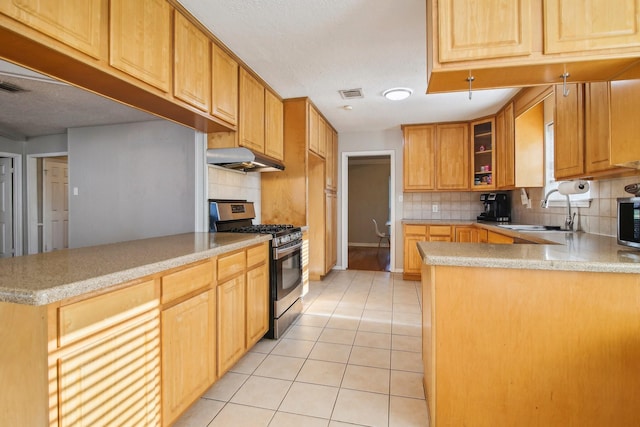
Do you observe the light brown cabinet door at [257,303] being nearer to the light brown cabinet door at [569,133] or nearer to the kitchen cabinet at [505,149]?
the light brown cabinet door at [569,133]

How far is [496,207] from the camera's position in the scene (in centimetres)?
429

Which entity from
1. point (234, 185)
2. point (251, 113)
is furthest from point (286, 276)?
point (251, 113)

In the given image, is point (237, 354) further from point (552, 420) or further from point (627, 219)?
point (627, 219)

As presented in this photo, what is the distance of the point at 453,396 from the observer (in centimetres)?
142

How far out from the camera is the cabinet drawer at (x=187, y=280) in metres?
1.39

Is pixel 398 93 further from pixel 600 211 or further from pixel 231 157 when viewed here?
pixel 600 211

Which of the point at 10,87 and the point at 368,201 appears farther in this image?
the point at 368,201

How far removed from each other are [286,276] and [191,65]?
180cm

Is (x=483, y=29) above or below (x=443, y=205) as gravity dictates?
above

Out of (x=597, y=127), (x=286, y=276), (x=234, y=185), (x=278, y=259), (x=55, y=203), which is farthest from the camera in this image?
(x=55, y=203)

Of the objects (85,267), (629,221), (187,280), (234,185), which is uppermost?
(234,185)

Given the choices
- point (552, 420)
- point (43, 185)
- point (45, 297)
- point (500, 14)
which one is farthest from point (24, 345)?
point (43, 185)

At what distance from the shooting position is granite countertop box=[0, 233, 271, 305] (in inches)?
35.8

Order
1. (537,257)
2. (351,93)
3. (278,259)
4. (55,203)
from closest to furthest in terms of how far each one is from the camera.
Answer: (537,257), (278,259), (351,93), (55,203)
